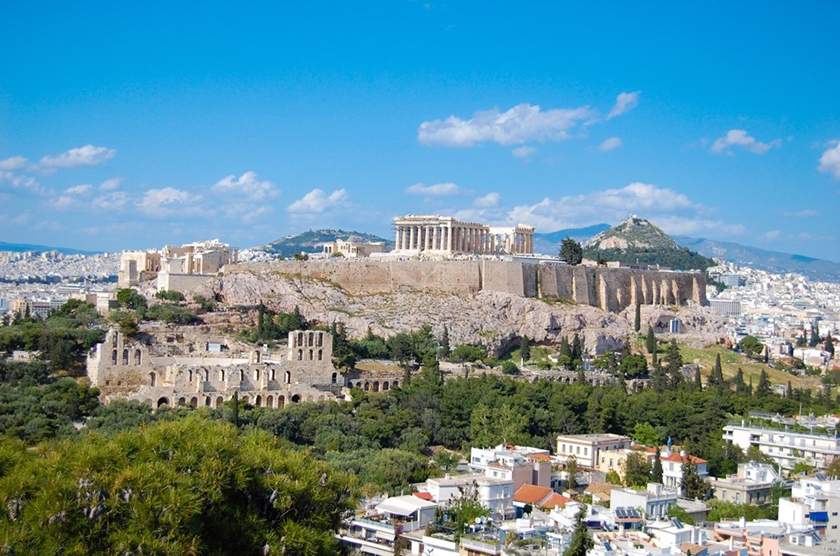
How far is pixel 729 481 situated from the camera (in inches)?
1372

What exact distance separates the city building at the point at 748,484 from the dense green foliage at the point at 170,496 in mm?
14935

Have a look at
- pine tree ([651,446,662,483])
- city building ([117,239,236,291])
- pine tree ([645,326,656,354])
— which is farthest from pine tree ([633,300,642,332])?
pine tree ([651,446,662,483])

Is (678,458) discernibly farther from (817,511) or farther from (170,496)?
(170,496)

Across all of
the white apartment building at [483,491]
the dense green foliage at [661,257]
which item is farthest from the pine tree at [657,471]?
the dense green foliage at [661,257]

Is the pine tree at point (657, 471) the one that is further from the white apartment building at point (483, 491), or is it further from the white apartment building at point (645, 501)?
the white apartment building at point (483, 491)

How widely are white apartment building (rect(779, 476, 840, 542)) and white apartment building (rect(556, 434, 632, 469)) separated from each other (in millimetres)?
8945

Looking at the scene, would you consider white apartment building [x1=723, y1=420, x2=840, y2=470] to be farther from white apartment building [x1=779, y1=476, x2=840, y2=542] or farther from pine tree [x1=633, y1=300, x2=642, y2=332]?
pine tree [x1=633, y1=300, x2=642, y2=332]

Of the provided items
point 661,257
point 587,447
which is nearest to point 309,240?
point 661,257

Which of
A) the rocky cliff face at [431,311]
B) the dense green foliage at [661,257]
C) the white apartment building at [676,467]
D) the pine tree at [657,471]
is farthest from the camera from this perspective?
the dense green foliage at [661,257]

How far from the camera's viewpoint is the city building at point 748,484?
109 feet

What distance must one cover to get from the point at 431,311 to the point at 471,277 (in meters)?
5.18

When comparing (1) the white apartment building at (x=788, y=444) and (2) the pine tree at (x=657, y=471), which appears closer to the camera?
(2) the pine tree at (x=657, y=471)

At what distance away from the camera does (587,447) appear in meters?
38.5

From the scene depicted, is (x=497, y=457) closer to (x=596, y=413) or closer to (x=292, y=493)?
(x=596, y=413)
